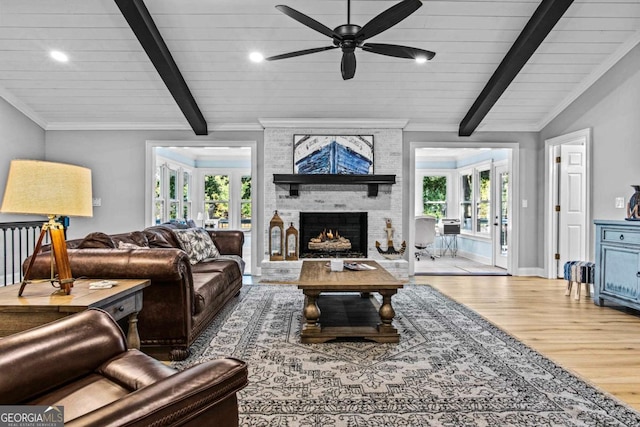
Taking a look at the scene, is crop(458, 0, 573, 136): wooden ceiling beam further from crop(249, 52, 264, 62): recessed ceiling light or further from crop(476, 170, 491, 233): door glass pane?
crop(249, 52, 264, 62): recessed ceiling light

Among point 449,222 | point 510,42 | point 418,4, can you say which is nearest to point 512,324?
point 418,4

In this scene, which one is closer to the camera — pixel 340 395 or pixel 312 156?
pixel 340 395

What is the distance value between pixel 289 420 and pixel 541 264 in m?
5.67

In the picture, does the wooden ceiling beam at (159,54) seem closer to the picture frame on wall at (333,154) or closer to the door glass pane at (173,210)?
the picture frame on wall at (333,154)

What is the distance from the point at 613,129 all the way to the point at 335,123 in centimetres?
355

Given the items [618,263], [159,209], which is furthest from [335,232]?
[159,209]

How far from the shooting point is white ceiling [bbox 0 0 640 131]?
166 inches

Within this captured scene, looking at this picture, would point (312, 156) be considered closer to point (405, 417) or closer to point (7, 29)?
point (7, 29)

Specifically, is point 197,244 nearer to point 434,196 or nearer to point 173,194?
point 173,194

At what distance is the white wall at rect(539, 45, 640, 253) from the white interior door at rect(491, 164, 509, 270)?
2050 mm

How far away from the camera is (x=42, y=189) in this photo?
196cm

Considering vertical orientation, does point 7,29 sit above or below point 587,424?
above

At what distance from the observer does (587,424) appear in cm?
195

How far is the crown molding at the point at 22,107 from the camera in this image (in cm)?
548
